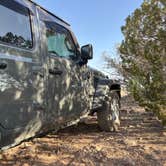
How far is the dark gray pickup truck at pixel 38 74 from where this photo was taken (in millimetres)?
3631

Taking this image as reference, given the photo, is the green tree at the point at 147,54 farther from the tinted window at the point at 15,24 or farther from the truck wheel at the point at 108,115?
the tinted window at the point at 15,24

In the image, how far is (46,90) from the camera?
436cm

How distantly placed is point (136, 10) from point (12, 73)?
6.01 meters

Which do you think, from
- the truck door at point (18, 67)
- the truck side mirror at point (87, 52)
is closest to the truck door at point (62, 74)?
the truck side mirror at point (87, 52)

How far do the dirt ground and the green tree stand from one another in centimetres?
76

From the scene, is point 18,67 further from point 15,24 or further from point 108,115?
point 108,115

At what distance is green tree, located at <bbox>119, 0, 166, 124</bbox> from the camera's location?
741 cm

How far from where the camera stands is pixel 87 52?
5598 mm

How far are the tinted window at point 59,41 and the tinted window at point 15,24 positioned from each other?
50 centimetres

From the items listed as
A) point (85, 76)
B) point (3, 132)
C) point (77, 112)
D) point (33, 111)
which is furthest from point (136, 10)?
point (3, 132)

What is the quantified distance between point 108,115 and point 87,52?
5.35 feet

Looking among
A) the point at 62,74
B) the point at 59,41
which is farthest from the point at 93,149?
the point at 59,41

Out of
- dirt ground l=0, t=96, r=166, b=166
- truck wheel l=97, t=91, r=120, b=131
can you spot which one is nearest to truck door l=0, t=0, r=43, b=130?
dirt ground l=0, t=96, r=166, b=166

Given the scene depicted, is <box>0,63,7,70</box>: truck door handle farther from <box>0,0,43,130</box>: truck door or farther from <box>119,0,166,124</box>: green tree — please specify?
<box>119,0,166,124</box>: green tree
